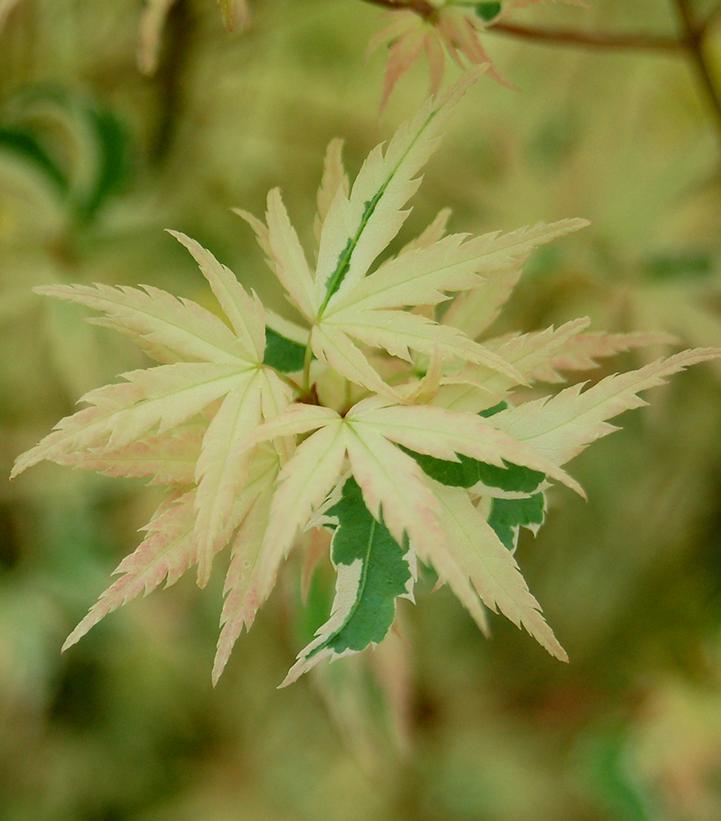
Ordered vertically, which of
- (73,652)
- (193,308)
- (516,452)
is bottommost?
(73,652)

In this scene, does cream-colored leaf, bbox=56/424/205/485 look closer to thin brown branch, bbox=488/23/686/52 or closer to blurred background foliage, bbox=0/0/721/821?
thin brown branch, bbox=488/23/686/52

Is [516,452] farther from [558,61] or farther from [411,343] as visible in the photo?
[558,61]

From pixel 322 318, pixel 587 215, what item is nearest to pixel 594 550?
pixel 587 215

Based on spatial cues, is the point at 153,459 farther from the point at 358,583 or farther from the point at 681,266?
the point at 681,266

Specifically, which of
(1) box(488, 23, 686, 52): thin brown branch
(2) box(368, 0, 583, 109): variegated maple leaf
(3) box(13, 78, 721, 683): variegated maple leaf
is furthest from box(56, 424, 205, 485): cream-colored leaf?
(1) box(488, 23, 686, 52): thin brown branch

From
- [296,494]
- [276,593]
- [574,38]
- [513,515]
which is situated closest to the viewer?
[296,494]

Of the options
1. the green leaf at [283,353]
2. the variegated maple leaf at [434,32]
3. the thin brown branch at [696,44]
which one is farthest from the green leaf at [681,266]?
the green leaf at [283,353]

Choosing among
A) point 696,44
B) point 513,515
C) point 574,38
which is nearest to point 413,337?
point 513,515
